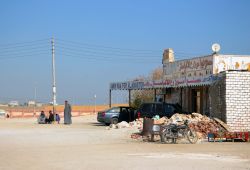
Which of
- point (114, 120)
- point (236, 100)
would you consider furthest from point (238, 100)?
point (114, 120)

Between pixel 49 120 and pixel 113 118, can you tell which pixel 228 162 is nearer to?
pixel 113 118

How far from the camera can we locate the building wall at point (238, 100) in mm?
24734

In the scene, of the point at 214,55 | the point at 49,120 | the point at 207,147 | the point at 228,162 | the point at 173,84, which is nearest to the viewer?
the point at 228,162

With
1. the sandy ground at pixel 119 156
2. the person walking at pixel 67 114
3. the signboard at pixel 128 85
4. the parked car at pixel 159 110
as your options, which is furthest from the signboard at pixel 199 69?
the sandy ground at pixel 119 156

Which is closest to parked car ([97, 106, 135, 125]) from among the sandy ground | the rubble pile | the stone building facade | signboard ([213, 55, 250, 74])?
signboard ([213, 55, 250, 74])

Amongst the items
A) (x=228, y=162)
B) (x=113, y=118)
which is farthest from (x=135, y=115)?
(x=228, y=162)

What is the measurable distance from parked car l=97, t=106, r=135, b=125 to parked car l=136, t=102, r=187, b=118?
286 cm

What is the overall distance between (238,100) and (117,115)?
12430mm

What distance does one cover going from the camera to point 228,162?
14227mm

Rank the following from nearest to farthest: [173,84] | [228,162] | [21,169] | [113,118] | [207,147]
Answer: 1. [21,169]
2. [228,162]
3. [207,147]
4. [173,84]
5. [113,118]

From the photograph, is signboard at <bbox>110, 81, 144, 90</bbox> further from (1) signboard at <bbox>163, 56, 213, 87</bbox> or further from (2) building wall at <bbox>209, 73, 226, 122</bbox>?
(2) building wall at <bbox>209, 73, 226, 122</bbox>

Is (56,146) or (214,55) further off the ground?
(214,55)

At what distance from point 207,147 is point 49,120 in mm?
24374

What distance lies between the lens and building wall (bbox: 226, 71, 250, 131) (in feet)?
81.1
